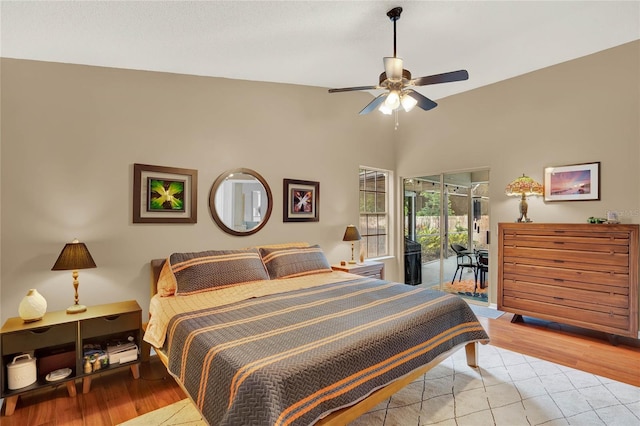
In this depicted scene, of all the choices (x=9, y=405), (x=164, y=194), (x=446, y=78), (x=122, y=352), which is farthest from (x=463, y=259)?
(x=9, y=405)

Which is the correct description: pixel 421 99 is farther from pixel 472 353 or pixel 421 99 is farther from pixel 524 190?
pixel 472 353

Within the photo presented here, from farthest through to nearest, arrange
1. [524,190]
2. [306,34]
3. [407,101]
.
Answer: [524,190], [306,34], [407,101]

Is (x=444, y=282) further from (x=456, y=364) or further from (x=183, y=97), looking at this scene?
(x=183, y=97)

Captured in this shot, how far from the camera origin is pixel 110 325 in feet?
7.87

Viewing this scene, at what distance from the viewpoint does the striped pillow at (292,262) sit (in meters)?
3.23

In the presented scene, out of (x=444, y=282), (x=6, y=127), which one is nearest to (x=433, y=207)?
(x=444, y=282)

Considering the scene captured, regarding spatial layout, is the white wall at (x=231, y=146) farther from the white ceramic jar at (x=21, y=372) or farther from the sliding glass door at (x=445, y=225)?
the white ceramic jar at (x=21, y=372)

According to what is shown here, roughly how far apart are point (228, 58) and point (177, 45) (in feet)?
1.66

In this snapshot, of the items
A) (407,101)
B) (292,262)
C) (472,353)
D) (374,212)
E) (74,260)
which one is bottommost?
(472,353)

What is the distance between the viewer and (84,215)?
104 inches

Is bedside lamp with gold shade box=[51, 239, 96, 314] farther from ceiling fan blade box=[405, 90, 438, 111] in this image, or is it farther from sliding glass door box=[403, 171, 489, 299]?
sliding glass door box=[403, 171, 489, 299]

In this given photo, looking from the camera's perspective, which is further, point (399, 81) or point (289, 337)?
point (399, 81)

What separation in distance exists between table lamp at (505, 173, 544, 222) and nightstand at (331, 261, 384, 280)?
1.86 m

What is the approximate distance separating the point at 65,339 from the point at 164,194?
4.55ft
